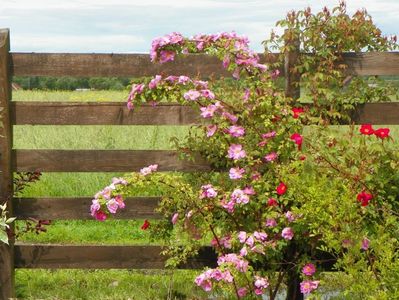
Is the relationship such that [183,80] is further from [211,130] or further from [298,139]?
[298,139]

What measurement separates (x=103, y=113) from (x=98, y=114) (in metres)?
0.04

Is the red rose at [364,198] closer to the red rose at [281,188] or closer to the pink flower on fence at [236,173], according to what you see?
the red rose at [281,188]

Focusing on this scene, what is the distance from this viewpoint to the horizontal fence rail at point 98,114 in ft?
19.2

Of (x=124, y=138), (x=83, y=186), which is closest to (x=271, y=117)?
(x=83, y=186)

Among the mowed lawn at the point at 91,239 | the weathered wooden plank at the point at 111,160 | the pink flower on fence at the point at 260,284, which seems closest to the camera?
the pink flower on fence at the point at 260,284

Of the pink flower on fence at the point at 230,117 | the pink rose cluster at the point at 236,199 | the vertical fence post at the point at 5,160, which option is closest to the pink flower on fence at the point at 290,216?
Result: the pink rose cluster at the point at 236,199

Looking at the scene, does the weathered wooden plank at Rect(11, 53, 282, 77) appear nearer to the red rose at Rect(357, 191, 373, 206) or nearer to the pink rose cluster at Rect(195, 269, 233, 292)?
the red rose at Rect(357, 191, 373, 206)

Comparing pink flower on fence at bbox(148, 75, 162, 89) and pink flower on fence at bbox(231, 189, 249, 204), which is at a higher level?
pink flower on fence at bbox(148, 75, 162, 89)

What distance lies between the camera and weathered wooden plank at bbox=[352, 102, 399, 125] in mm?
5977

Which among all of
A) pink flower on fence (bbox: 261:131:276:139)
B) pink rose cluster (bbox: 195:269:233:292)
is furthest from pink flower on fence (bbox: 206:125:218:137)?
pink rose cluster (bbox: 195:269:233:292)

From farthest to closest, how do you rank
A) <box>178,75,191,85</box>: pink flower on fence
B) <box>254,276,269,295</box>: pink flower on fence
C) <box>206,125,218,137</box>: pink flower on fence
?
<box>178,75,191,85</box>: pink flower on fence, <box>206,125,218,137</box>: pink flower on fence, <box>254,276,269,295</box>: pink flower on fence

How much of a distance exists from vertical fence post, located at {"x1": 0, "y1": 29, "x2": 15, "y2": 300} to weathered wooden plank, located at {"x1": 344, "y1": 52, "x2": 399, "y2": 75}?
257cm

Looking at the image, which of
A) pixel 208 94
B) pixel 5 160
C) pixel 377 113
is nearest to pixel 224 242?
pixel 208 94

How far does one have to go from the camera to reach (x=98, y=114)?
19.3ft
